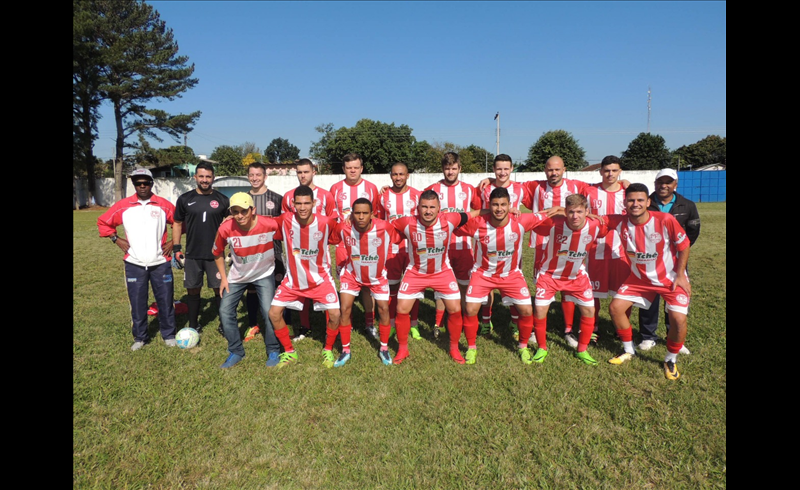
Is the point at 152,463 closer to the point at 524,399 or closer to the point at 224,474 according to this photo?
the point at 224,474

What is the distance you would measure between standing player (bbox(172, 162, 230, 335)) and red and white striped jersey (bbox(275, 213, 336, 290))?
1.40m

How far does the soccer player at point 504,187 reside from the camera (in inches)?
220

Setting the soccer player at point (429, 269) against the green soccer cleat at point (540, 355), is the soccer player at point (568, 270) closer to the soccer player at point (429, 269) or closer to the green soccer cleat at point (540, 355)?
the green soccer cleat at point (540, 355)

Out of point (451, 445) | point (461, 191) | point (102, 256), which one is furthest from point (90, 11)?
point (451, 445)

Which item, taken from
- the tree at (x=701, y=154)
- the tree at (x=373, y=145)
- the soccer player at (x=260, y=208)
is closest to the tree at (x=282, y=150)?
the tree at (x=373, y=145)

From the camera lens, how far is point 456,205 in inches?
231

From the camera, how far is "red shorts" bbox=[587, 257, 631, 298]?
17.3ft

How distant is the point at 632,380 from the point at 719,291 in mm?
4870

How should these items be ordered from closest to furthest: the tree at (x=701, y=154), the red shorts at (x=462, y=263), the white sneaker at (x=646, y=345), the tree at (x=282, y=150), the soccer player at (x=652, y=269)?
1. the soccer player at (x=652, y=269)
2. the white sneaker at (x=646, y=345)
3. the red shorts at (x=462, y=263)
4. the tree at (x=701, y=154)
5. the tree at (x=282, y=150)

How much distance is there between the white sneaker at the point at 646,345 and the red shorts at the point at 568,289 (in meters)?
0.92

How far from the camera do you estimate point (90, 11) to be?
3102 centimetres

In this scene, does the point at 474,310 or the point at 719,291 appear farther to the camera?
the point at 719,291

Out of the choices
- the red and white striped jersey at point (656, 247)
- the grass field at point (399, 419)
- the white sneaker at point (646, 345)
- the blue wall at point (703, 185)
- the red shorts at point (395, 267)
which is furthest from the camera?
the blue wall at point (703, 185)

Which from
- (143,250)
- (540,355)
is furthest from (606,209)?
(143,250)
